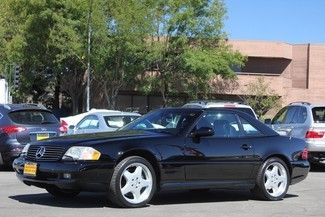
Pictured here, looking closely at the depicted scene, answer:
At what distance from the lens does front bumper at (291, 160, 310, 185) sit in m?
11.0

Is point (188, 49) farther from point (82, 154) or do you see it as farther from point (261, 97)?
point (82, 154)

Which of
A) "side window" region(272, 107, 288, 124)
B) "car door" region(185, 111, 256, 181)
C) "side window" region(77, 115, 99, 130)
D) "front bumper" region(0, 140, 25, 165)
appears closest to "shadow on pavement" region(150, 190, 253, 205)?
"car door" region(185, 111, 256, 181)

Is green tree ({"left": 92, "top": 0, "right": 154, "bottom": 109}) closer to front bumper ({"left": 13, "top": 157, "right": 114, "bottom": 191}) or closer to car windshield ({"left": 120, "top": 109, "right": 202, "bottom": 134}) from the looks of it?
car windshield ({"left": 120, "top": 109, "right": 202, "bottom": 134})

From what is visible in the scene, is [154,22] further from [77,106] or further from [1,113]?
[1,113]

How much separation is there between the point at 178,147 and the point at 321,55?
147ft

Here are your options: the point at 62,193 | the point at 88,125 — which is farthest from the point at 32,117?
the point at 62,193

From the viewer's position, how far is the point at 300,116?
16.7 meters

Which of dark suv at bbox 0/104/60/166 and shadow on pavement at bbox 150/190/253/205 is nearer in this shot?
shadow on pavement at bbox 150/190/253/205

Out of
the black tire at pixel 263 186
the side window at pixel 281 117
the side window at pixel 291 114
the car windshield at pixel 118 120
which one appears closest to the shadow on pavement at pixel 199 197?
the black tire at pixel 263 186

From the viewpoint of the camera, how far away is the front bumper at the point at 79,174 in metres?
8.95

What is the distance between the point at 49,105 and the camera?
52906 mm

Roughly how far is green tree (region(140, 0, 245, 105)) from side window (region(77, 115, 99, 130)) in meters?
21.2

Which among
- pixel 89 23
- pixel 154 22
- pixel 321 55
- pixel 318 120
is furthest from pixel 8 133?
pixel 321 55

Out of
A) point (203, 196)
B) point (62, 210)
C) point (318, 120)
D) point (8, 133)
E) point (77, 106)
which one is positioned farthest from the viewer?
point (77, 106)
